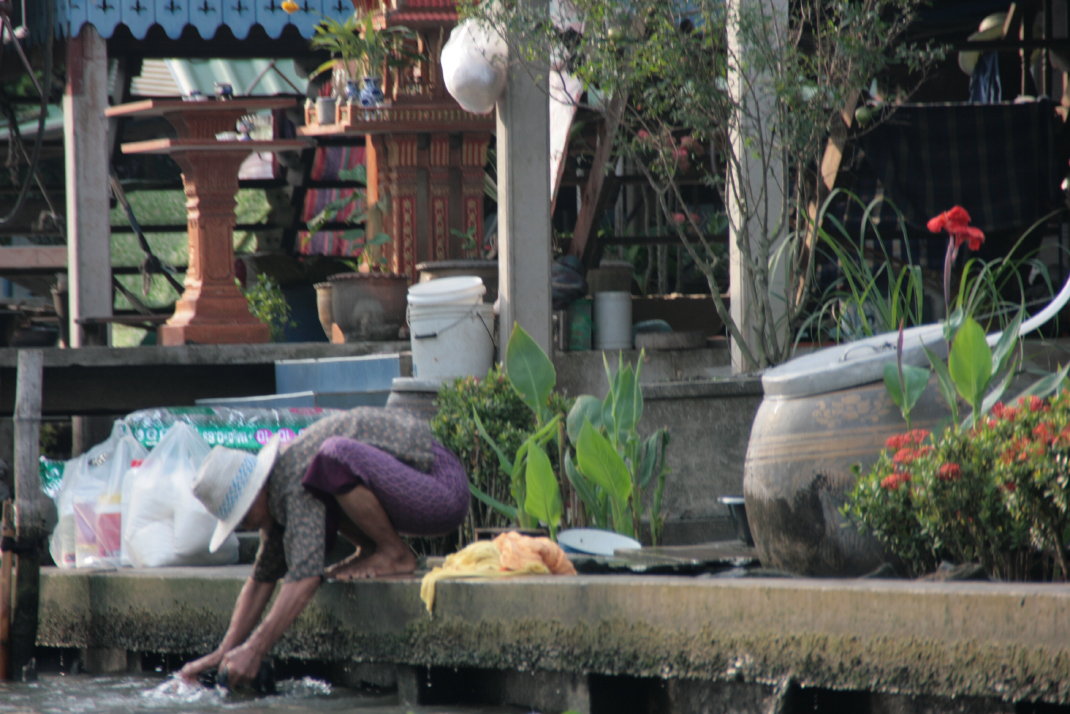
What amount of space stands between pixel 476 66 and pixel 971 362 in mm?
3948

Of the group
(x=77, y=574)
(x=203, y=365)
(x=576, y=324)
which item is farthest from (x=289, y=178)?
(x=77, y=574)

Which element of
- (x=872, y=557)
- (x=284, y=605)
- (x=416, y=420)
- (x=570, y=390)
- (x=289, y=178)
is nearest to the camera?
(x=872, y=557)

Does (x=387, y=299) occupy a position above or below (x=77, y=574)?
above

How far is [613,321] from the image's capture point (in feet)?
29.8

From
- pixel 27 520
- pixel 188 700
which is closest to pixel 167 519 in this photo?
pixel 27 520

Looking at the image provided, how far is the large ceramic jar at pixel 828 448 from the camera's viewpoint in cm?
546

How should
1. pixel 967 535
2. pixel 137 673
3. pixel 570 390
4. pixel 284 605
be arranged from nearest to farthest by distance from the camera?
pixel 967 535 < pixel 284 605 < pixel 137 673 < pixel 570 390

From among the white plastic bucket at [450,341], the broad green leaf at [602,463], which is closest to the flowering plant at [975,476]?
the broad green leaf at [602,463]

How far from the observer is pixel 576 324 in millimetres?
9047

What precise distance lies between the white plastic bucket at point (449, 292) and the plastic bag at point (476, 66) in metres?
0.94

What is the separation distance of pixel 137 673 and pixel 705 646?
3220 mm

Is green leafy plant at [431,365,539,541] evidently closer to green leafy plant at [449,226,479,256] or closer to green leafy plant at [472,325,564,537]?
green leafy plant at [472,325,564,537]

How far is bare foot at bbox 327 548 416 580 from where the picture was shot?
6348mm

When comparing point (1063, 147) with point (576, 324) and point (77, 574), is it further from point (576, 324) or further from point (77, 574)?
point (77, 574)
